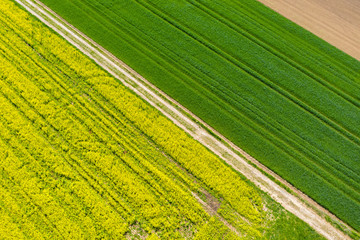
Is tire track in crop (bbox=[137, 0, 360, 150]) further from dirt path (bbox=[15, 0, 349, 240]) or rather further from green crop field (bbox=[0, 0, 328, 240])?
green crop field (bbox=[0, 0, 328, 240])

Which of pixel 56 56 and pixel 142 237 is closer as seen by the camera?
pixel 142 237

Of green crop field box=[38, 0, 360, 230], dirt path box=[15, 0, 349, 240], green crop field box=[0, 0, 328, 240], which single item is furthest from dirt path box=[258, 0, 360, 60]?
green crop field box=[0, 0, 328, 240]

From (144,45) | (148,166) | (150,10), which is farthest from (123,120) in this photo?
(150,10)

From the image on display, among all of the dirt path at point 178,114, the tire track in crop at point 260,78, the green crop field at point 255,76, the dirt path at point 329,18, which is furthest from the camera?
the dirt path at point 329,18

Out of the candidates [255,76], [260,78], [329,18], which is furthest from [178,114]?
[329,18]

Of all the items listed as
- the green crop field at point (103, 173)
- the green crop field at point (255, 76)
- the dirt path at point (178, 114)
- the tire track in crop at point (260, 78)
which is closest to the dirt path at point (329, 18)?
the green crop field at point (255, 76)

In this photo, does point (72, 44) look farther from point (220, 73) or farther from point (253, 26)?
point (253, 26)

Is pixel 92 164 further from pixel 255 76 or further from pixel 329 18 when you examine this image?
pixel 329 18

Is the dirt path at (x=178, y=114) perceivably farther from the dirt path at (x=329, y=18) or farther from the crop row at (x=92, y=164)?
the dirt path at (x=329, y=18)
